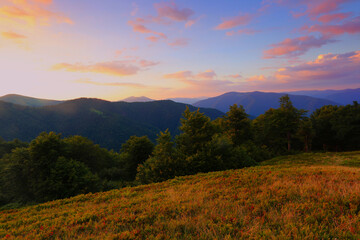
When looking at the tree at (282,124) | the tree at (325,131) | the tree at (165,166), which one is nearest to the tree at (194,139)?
the tree at (165,166)

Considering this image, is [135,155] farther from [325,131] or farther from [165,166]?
[325,131]

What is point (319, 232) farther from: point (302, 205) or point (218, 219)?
point (218, 219)

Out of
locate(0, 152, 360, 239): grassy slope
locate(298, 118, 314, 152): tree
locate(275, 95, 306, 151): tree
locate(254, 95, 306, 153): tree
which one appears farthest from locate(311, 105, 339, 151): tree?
locate(0, 152, 360, 239): grassy slope

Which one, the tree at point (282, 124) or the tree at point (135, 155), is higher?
the tree at point (282, 124)

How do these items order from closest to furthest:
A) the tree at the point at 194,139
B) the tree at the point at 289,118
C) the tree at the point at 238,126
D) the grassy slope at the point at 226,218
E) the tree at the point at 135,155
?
the grassy slope at the point at 226,218
the tree at the point at 194,139
the tree at the point at 238,126
the tree at the point at 135,155
the tree at the point at 289,118

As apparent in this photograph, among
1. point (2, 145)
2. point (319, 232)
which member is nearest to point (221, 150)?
point (319, 232)

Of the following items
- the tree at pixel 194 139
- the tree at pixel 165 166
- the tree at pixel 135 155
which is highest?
the tree at pixel 194 139

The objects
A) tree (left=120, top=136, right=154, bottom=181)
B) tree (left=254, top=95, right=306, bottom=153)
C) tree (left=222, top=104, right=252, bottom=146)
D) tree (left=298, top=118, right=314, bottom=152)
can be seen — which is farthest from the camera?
tree (left=254, top=95, right=306, bottom=153)

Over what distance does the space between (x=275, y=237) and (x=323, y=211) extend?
7.77 ft

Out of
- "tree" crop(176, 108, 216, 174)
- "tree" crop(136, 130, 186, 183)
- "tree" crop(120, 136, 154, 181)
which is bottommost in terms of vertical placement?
"tree" crop(120, 136, 154, 181)

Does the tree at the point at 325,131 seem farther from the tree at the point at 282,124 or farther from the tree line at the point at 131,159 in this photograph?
the tree line at the point at 131,159

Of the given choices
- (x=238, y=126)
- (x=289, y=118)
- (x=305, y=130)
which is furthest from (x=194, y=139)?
(x=305, y=130)

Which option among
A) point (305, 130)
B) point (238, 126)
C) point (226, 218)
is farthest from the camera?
point (305, 130)

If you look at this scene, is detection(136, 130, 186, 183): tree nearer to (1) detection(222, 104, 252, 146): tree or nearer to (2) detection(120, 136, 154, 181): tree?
(1) detection(222, 104, 252, 146): tree
